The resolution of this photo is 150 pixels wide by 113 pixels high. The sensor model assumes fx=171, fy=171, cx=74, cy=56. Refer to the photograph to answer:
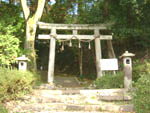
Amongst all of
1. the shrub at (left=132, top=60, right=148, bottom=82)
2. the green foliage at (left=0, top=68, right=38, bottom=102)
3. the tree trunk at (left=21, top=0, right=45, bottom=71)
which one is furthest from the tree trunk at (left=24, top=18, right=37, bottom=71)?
the shrub at (left=132, top=60, right=148, bottom=82)

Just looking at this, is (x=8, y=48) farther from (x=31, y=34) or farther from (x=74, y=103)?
(x=74, y=103)

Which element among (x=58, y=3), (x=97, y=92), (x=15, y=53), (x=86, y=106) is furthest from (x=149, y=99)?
(x=58, y=3)

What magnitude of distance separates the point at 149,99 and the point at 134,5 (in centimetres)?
632

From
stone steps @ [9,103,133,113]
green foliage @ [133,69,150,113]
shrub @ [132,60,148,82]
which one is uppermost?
shrub @ [132,60,148,82]

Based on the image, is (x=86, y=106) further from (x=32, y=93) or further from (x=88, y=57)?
(x=88, y=57)

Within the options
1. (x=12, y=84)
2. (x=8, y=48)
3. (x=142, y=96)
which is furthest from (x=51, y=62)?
(x=142, y=96)

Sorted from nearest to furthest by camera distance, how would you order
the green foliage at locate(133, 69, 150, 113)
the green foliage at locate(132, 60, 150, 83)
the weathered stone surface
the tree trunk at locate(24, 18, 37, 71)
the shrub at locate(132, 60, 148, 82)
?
the green foliage at locate(133, 69, 150, 113) < the weathered stone surface < the green foliage at locate(132, 60, 150, 83) < the shrub at locate(132, 60, 148, 82) < the tree trunk at locate(24, 18, 37, 71)

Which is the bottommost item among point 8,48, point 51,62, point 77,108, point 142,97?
point 77,108

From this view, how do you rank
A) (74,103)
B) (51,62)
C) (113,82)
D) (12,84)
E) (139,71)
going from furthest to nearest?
(51,62)
(113,82)
(139,71)
(74,103)
(12,84)

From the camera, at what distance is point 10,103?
536 cm

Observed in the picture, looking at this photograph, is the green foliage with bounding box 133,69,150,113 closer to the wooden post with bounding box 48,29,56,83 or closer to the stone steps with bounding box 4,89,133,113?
the stone steps with bounding box 4,89,133,113

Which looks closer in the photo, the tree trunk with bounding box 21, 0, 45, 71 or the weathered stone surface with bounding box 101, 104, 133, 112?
the weathered stone surface with bounding box 101, 104, 133, 112

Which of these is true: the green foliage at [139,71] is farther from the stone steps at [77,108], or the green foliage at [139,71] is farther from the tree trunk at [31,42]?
the tree trunk at [31,42]

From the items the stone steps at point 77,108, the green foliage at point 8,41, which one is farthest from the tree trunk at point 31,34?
the stone steps at point 77,108
